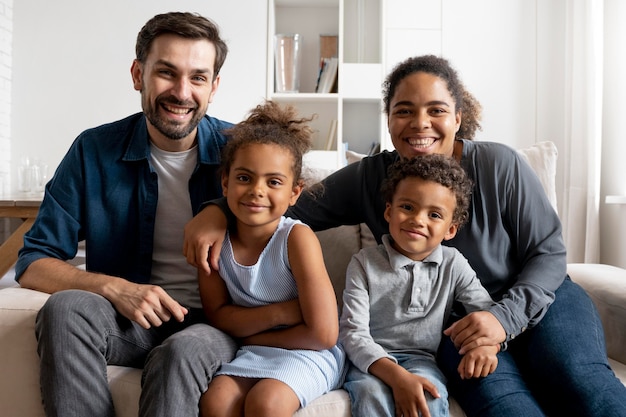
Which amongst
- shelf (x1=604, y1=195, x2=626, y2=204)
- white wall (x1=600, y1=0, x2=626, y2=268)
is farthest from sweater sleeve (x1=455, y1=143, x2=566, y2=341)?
white wall (x1=600, y1=0, x2=626, y2=268)

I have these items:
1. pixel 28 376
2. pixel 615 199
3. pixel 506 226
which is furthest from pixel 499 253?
pixel 615 199

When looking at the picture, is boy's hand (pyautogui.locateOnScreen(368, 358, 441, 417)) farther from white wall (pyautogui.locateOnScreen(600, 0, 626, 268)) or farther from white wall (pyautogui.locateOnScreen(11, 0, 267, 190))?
white wall (pyautogui.locateOnScreen(11, 0, 267, 190))

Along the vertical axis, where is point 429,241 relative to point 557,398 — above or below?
above

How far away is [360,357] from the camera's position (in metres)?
1.36

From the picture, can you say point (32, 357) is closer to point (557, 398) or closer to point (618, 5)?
point (557, 398)

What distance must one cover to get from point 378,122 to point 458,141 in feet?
7.51

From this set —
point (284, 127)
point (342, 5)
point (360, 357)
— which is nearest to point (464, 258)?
point (360, 357)

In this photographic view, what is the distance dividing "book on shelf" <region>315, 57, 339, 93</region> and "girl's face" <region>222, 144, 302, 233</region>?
2429mm

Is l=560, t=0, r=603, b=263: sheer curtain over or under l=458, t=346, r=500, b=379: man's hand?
over

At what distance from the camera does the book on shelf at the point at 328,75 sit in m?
3.80

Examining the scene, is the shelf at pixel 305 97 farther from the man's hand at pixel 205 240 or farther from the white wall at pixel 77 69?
the man's hand at pixel 205 240

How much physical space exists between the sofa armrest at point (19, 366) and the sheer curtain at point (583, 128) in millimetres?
2720

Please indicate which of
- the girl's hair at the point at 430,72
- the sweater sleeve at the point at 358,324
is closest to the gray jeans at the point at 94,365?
the sweater sleeve at the point at 358,324

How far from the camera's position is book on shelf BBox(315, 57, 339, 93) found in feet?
12.5
